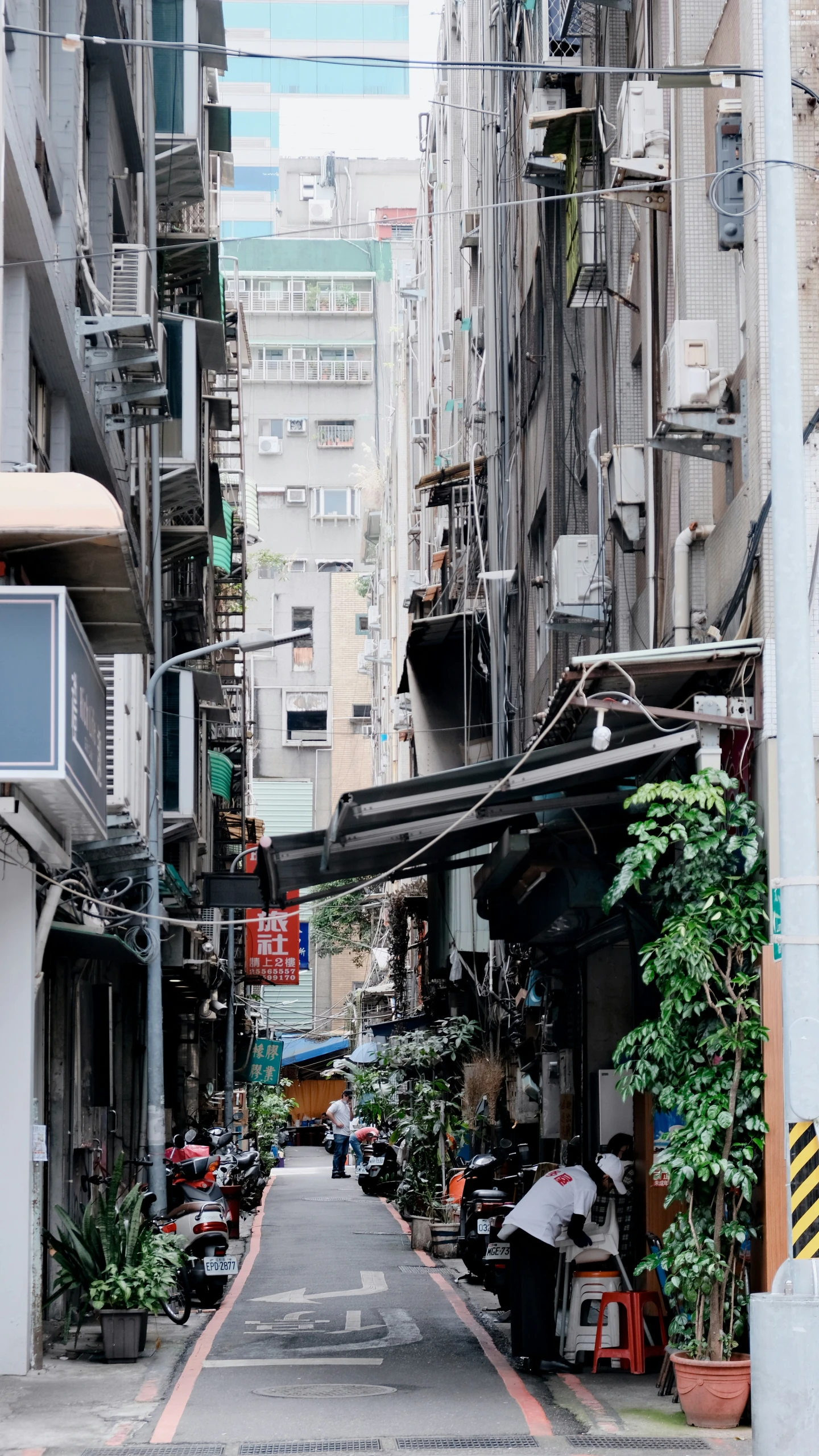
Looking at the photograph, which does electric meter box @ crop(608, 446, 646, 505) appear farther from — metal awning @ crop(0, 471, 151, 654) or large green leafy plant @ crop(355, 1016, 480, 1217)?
large green leafy plant @ crop(355, 1016, 480, 1217)

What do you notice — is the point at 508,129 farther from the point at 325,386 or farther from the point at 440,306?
the point at 325,386

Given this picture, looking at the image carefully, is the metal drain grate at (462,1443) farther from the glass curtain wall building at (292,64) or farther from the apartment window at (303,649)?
the glass curtain wall building at (292,64)

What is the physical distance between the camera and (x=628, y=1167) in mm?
12688

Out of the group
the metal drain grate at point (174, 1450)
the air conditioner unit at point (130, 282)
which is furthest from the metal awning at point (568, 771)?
the air conditioner unit at point (130, 282)

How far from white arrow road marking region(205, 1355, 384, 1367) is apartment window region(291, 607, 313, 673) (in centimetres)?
5858

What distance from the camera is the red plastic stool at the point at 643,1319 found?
1204cm

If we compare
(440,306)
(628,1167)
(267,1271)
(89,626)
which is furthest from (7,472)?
(440,306)

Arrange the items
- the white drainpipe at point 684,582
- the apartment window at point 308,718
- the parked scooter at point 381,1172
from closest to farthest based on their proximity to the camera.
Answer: the white drainpipe at point 684,582 < the parked scooter at point 381,1172 < the apartment window at point 308,718

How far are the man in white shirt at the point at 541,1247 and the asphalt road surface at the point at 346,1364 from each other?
1.08 feet

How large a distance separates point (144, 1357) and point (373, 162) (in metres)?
73.5

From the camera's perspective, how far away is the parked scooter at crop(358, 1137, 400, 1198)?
3228 centimetres

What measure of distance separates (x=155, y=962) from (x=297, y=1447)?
31.8 ft

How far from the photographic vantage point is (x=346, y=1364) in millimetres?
12609

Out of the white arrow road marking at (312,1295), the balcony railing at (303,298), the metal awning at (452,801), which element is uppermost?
the balcony railing at (303,298)
